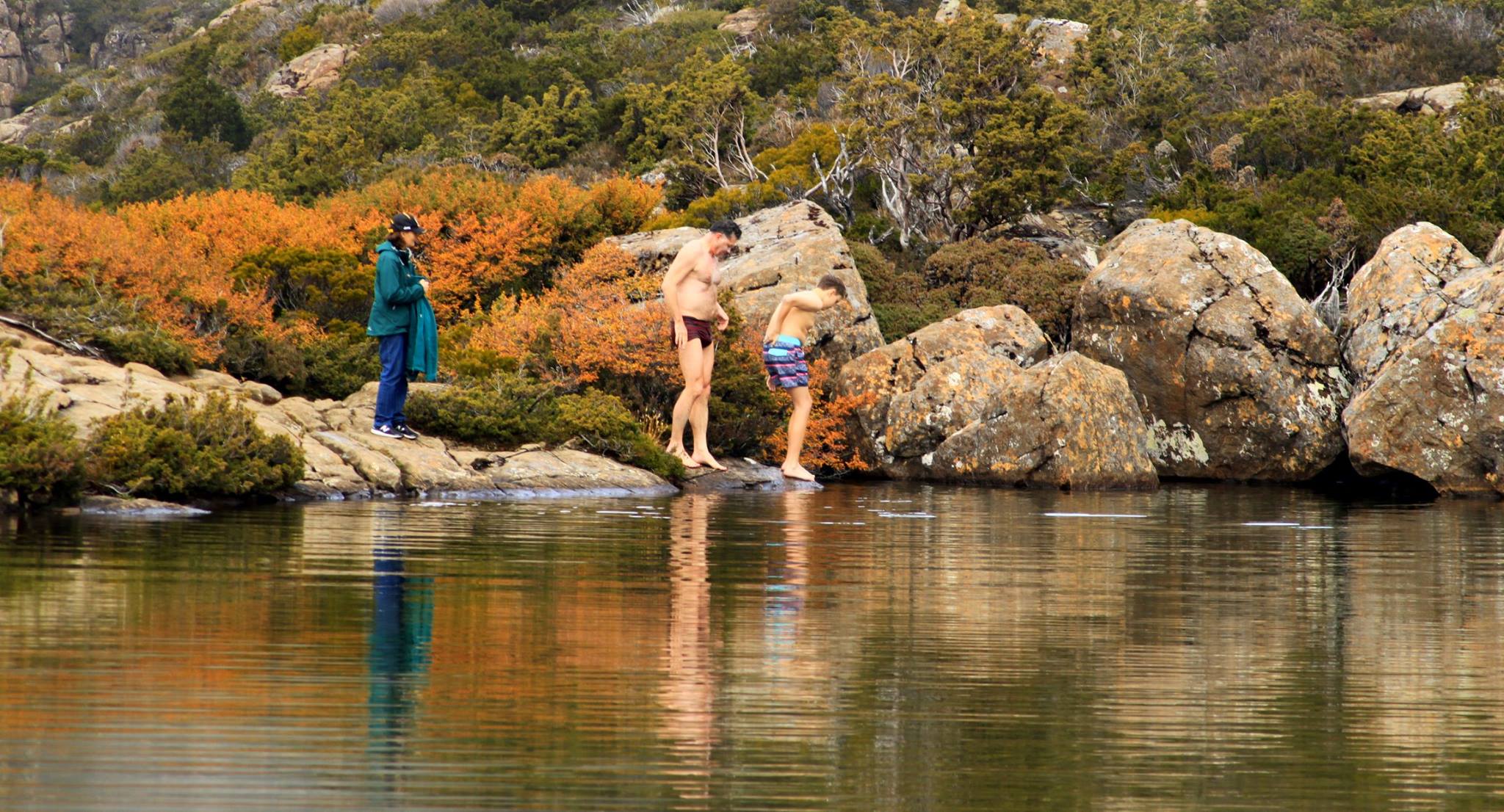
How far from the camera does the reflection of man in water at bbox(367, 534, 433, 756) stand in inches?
183

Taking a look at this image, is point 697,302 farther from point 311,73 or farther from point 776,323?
point 311,73

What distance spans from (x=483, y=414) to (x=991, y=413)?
20.4 feet

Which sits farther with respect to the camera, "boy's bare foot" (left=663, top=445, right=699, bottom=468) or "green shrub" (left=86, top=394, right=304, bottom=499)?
"boy's bare foot" (left=663, top=445, right=699, bottom=468)

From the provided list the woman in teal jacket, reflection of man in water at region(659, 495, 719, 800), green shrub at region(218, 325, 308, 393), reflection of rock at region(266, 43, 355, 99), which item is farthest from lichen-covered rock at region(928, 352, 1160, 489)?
reflection of rock at region(266, 43, 355, 99)

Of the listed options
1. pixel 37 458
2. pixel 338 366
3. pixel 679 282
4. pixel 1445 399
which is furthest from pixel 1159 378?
pixel 37 458

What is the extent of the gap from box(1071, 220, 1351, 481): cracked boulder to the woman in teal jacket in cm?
977

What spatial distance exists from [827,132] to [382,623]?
91.1ft

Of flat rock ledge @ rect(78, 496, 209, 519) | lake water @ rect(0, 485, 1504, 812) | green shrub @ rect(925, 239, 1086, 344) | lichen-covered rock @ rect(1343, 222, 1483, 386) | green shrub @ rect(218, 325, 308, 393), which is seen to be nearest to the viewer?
lake water @ rect(0, 485, 1504, 812)

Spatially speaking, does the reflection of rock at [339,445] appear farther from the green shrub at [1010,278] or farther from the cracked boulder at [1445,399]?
the green shrub at [1010,278]

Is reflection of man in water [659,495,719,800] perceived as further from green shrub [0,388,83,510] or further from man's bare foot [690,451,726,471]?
man's bare foot [690,451,726,471]

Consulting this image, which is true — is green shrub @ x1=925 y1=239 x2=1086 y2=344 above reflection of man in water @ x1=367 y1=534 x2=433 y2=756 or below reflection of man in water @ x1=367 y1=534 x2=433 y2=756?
above

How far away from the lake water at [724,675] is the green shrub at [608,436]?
5548 millimetres

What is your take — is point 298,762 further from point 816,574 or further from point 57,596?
point 816,574

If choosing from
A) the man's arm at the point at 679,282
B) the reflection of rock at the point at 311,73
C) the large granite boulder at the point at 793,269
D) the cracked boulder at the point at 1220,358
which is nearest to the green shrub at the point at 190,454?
the man's arm at the point at 679,282
